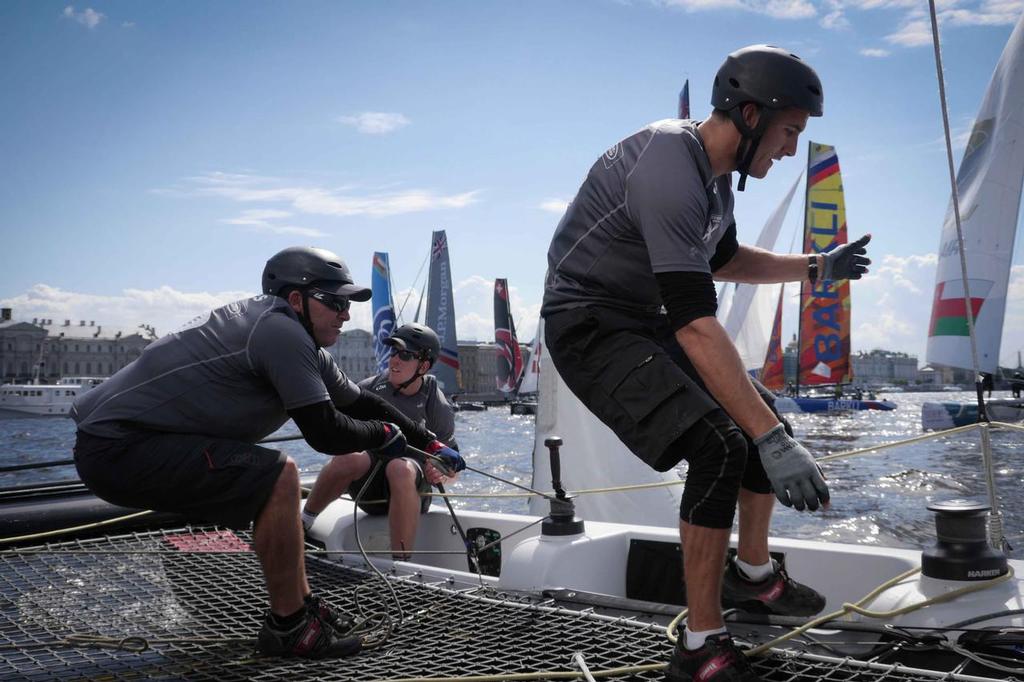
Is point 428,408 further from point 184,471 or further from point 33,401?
point 33,401

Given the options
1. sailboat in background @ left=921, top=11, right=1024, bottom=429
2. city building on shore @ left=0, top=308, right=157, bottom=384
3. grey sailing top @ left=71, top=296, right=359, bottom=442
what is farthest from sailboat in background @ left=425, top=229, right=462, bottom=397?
city building on shore @ left=0, top=308, right=157, bottom=384

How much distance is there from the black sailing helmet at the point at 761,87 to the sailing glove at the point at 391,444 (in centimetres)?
169

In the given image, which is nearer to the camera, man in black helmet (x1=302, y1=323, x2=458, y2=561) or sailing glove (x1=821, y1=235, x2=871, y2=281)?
sailing glove (x1=821, y1=235, x2=871, y2=281)

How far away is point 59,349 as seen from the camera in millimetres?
109938

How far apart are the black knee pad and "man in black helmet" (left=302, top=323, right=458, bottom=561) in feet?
6.50

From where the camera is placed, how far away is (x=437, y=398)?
5.84m

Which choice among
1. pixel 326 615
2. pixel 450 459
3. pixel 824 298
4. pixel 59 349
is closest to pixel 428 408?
pixel 450 459

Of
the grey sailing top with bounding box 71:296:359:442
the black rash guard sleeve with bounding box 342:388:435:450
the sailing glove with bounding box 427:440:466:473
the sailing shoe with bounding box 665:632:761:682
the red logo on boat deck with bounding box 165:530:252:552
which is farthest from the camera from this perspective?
the red logo on boat deck with bounding box 165:530:252:552

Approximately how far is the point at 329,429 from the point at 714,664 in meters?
1.61

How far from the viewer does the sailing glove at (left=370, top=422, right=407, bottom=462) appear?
11.3 ft

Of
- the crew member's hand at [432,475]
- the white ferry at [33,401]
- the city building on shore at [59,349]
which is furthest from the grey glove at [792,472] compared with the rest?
the city building on shore at [59,349]

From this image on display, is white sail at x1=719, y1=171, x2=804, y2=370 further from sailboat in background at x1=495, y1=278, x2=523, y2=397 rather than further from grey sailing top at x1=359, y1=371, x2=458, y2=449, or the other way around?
grey sailing top at x1=359, y1=371, x2=458, y2=449

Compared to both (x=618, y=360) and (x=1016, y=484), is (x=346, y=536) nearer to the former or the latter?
(x=618, y=360)

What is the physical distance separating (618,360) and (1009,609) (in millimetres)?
1257
